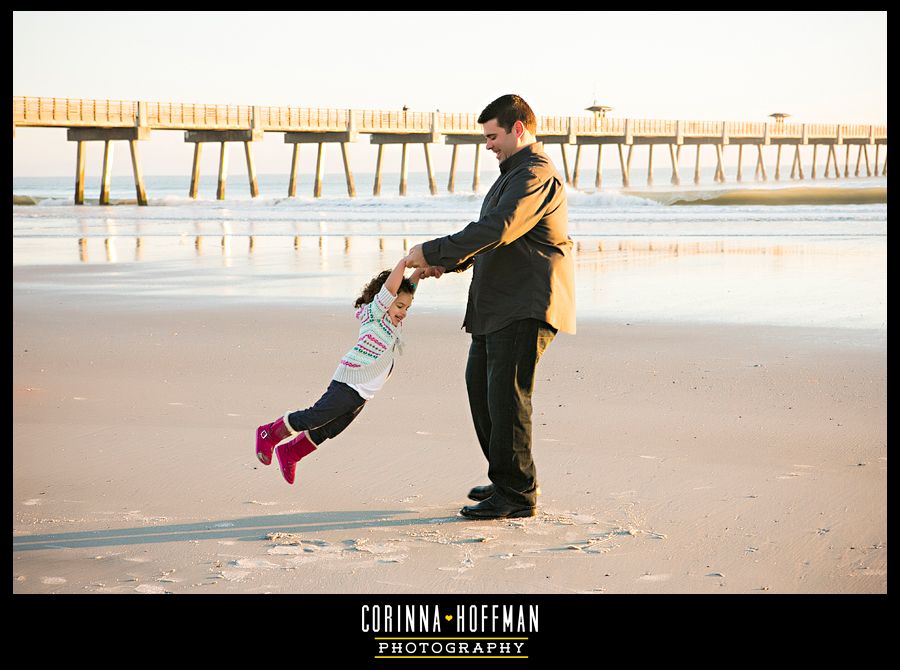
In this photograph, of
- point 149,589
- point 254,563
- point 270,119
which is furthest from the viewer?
point 270,119

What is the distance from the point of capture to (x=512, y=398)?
157 inches

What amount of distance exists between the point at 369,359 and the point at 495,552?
0.79 meters

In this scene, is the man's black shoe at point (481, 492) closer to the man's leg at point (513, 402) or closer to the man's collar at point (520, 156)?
the man's leg at point (513, 402)

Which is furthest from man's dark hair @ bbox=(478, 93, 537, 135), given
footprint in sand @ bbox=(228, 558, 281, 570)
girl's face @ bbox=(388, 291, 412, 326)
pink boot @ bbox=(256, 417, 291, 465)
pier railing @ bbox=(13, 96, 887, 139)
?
pier railing @ bbox=(13, 96, 887, 139)

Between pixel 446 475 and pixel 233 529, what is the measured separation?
102cm

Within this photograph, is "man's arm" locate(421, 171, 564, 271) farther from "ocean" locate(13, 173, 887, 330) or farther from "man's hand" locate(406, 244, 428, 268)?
"ocean" locate(13, 173, 887, 330)

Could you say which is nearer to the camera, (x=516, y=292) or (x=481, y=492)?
(x=516, y=292)

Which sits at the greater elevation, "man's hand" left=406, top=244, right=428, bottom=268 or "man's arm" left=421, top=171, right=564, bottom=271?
"man's arm" left=421, top=171, right=564, bottom=271

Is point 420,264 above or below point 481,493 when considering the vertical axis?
above

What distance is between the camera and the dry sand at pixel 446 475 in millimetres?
3525

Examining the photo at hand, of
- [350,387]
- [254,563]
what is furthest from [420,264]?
[254,563]

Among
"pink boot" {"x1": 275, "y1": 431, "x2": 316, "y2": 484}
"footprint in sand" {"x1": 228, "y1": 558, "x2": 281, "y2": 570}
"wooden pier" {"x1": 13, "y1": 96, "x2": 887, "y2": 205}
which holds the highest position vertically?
"wooden pier" {"x1": 13, "y1": 96, "x2": 887, "y2": 205}

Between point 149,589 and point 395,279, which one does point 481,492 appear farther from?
point 149,589

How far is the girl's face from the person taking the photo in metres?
3.89
